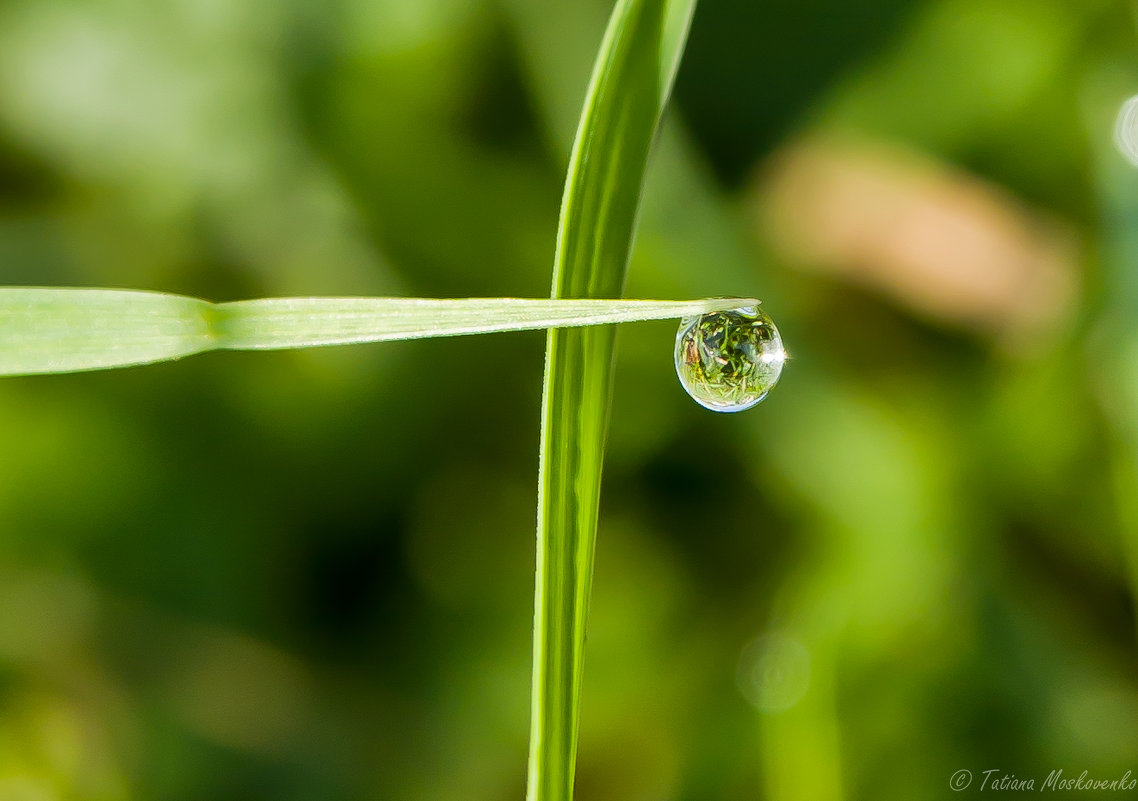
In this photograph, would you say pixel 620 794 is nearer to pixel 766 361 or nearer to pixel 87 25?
pixel 766 361

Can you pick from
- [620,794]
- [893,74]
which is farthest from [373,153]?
[620,794]

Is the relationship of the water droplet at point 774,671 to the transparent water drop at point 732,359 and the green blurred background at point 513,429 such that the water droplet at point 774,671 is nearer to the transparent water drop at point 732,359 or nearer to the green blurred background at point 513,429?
the green blurred background at point 513,429

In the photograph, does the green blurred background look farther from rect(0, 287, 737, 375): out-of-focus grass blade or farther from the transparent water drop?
rect(0, 287, 737, 375): out-of-focus grass blade

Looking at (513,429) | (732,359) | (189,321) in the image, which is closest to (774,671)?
(513,429)

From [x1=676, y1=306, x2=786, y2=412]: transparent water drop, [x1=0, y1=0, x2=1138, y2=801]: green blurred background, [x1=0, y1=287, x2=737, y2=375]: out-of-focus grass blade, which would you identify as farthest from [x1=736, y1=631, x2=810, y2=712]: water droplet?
[x1=0, y1=287, x2=737, y2=375]: out-of-focus grass blade

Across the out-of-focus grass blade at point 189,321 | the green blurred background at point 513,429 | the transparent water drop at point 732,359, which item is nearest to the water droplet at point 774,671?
the green blurred background at point 513,429
